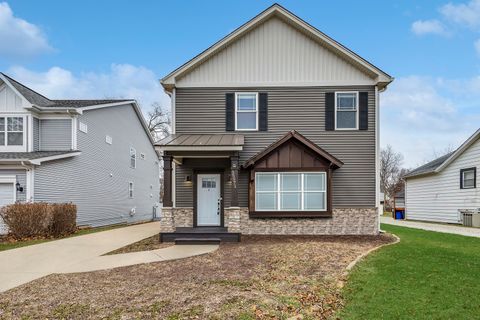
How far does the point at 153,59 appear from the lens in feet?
83.3

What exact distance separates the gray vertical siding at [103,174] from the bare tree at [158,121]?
1644 centimetres

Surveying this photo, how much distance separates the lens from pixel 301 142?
1196 centimetres

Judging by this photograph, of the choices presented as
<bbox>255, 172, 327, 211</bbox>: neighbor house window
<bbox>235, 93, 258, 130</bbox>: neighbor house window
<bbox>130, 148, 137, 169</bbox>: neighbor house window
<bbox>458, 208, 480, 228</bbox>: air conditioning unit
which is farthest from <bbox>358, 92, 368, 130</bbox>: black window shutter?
<bbox>130, 148, 137, 169</bbox>: neighbor house window

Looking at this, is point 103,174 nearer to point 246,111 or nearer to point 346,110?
point 246,111

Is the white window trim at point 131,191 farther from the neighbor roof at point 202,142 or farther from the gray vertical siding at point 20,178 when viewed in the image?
the neighbor roof at point 202,142

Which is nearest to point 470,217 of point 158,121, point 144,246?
point 144,246

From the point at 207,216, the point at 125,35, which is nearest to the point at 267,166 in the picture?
the point at 207,216

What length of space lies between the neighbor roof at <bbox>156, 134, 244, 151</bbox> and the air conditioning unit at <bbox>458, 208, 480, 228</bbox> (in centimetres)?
1280

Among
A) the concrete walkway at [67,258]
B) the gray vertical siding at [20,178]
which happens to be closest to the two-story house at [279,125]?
the concrete walkway at [67,258]

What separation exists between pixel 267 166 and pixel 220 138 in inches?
75.9

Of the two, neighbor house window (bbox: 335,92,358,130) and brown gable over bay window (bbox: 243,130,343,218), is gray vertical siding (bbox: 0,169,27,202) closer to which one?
brown gable over bay window (bbox: 243,130,343,218)

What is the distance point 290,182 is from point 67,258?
7249 mm

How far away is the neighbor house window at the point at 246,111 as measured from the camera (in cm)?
1283

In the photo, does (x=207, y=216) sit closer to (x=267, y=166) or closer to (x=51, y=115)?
(x=267, y=166)
